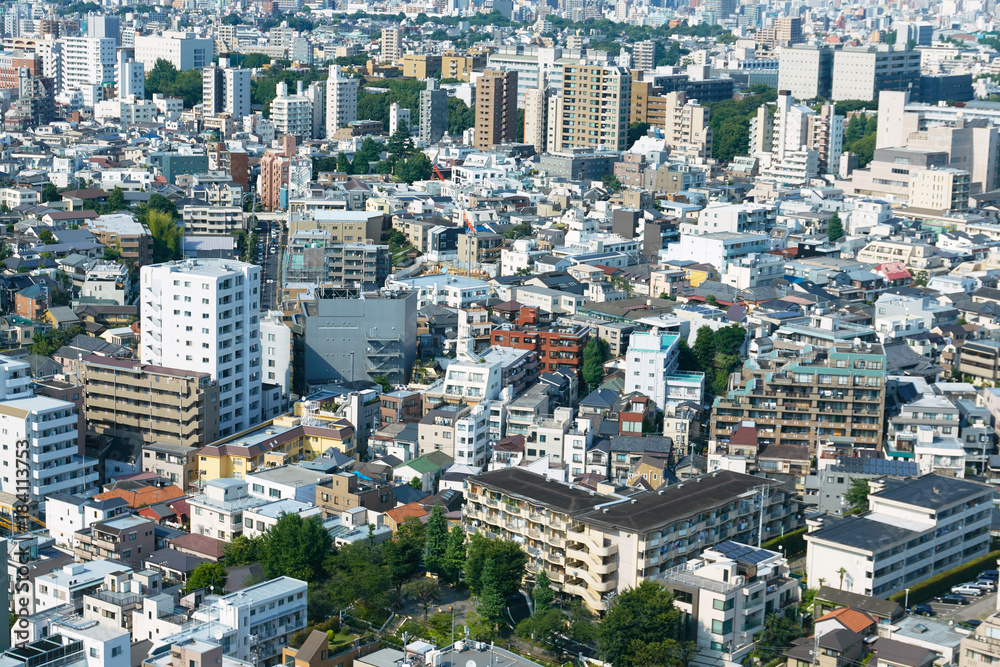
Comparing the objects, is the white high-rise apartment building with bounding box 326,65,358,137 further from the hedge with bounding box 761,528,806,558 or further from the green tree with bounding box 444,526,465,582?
the green tree with bounding box 444,526,465,582

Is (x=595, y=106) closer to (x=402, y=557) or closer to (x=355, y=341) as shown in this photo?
(x=355, y=341)

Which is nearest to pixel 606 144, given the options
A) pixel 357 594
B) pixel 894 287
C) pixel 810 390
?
pixel 894 287

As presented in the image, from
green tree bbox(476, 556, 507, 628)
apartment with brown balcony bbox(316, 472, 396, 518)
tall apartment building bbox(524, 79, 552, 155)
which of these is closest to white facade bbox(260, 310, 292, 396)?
apartment with brown balcony bbox(316, 472, 396, 518)

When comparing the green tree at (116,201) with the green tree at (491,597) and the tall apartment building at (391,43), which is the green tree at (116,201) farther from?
the tall apartment building at (391,43)

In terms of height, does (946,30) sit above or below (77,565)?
above

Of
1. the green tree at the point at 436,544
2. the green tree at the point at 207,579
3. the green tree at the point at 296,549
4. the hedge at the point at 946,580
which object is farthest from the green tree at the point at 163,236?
the hedge at the point at 946,580

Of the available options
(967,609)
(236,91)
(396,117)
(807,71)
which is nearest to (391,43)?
(236,91)

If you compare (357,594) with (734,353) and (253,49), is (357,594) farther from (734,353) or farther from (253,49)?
(253,49)
